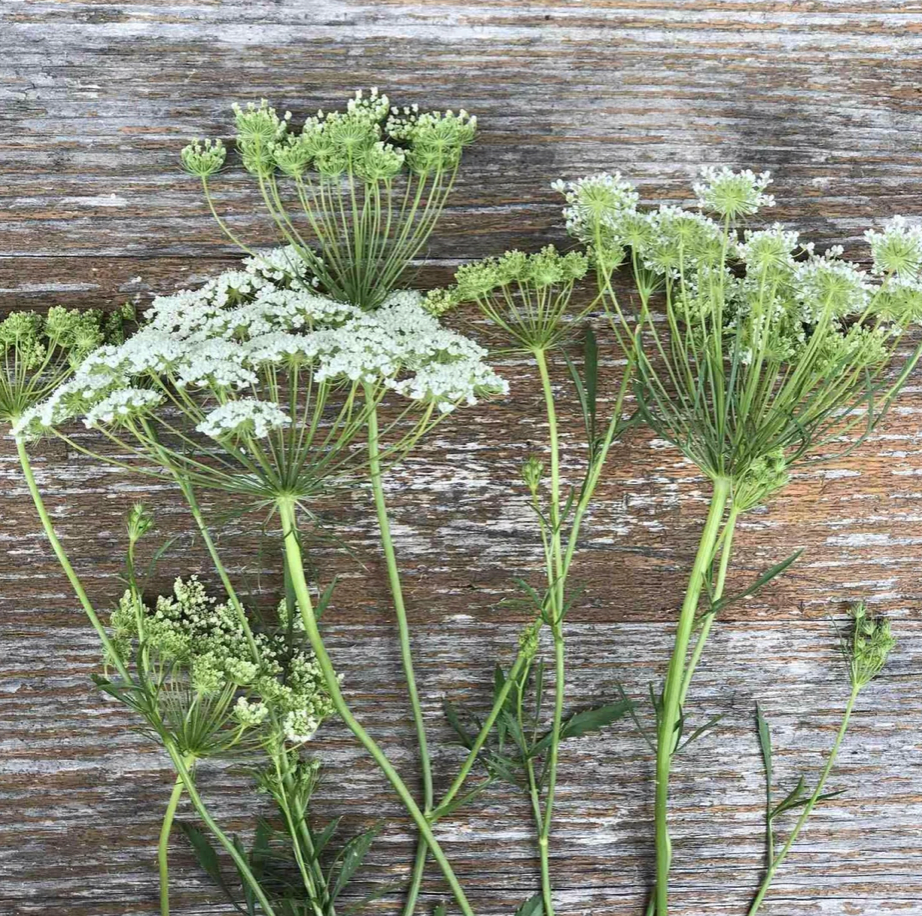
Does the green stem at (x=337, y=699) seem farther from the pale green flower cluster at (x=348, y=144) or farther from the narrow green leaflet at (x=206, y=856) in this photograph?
the pale green flower cluster at (x=348, y=144)

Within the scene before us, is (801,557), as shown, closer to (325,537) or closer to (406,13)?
(325,537)

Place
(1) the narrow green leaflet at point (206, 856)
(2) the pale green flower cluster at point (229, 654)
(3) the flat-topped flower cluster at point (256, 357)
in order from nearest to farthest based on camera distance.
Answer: (3) the flat-topped flower cluster at point (256, 357), (2) the pale green flower cluster at point (229, 654), (1) the narrow green leaflet at point (206, 856)

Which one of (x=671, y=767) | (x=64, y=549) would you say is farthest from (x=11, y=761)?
(x=671, y=767)

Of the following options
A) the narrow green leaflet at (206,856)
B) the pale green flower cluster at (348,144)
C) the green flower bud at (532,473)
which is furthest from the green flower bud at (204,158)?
the narrow green leaflet at (206,856)

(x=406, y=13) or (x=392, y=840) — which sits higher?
(x=406, y=13)

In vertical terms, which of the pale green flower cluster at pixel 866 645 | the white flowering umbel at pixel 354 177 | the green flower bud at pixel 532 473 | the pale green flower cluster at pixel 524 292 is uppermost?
the white flowering umbel at pixel 354 177

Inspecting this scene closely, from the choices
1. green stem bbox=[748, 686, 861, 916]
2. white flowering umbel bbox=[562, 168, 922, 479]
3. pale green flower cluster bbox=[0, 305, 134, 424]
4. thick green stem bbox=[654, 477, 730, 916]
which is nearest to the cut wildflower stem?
green stem bbox=[748, 686, 861, 916]
